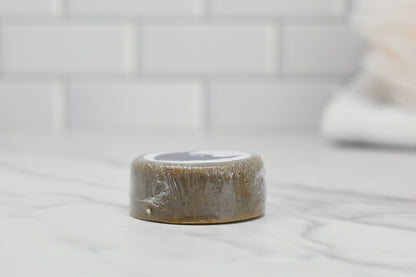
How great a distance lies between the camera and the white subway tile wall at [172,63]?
116 cm

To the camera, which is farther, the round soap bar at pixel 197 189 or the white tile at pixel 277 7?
the white tile at pixel 277 7

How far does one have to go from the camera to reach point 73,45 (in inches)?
45.8

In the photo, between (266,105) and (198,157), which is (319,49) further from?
(198,157)

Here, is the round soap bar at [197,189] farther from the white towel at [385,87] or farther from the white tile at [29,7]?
the white tile at [29,7]

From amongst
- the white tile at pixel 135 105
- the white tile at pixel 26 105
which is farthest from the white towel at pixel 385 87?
the white tile at pixel 26 105

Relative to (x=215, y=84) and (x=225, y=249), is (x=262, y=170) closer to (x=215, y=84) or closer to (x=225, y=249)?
(x=225, y=249)

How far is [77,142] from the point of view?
992mm

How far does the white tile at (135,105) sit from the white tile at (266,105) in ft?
0.16

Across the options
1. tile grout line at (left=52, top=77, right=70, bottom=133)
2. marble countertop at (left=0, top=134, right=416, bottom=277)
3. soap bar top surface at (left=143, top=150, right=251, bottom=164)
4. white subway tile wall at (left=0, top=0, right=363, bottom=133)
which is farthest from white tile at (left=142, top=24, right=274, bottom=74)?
soap bar top surface at (left=143, top=150, right=251, bottom=164)

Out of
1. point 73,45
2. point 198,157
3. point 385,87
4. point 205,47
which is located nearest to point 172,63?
point 205,47

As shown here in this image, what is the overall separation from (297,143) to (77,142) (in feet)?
1.12

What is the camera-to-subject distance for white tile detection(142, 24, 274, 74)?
1.16 meters

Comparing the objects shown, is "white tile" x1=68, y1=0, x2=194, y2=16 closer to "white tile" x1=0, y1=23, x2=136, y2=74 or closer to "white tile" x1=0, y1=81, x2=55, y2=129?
"white tile" x1=0, y1=23, x2=136, y2=74

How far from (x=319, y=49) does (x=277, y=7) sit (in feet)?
0.36
